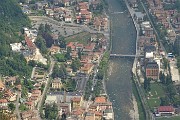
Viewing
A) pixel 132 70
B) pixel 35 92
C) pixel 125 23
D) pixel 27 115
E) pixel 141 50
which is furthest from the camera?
pixel 125 23

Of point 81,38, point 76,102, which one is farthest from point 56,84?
point 81,38

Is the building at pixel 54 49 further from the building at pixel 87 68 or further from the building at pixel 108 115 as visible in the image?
the building at pixel 108 115

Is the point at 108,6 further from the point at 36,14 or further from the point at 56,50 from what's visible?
the point at 56,50

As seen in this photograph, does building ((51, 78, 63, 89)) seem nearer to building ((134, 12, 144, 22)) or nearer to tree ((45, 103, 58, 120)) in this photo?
tree ((45, 103, 58, 120))

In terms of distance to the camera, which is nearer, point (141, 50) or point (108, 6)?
point (141, 50)

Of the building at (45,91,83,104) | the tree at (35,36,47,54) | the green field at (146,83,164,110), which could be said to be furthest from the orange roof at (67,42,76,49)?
the building at (45,91,83,104)

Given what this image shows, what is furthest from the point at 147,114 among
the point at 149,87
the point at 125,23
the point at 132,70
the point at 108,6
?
the point at 108,6

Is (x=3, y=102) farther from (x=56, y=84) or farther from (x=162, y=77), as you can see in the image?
(x=162, y=77)

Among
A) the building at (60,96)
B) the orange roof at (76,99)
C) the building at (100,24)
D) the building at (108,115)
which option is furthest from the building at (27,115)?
the building at (100,24)
